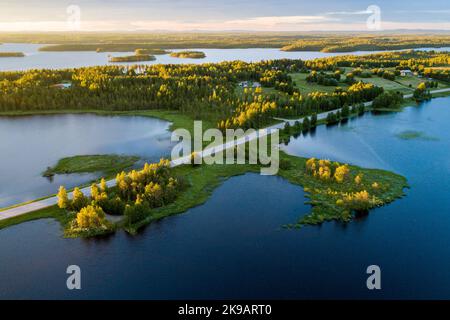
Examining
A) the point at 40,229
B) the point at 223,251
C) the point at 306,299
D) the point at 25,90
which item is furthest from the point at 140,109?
the point at 306,299

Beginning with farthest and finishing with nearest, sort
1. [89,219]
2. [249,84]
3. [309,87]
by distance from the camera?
[249,84], [309,87], [89,219]

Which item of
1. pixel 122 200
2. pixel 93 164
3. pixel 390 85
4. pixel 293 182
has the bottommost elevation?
pixel 122 200

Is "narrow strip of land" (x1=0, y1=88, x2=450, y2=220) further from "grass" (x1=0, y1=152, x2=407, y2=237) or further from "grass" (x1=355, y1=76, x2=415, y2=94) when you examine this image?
"grass" (x1=355, y1=76, x2=415, y2=94)

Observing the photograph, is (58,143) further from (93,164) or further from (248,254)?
(248,254)

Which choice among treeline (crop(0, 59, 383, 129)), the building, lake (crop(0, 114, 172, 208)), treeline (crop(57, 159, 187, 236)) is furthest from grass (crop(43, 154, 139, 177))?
the building

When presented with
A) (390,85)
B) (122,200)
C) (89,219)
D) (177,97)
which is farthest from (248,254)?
(390,85)

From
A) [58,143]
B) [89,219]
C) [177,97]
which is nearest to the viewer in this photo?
[89,219]

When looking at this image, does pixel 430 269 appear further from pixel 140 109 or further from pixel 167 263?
→ pixel 140 109
